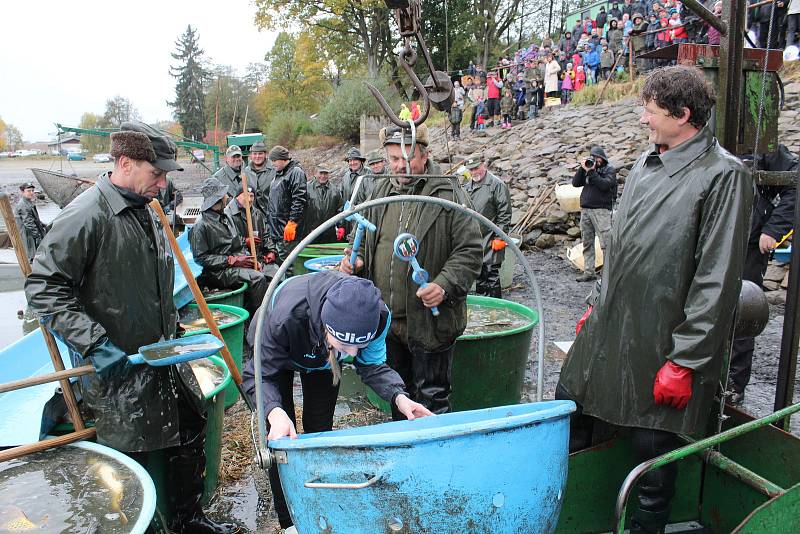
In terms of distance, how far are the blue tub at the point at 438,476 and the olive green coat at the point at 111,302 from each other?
114 centimetres

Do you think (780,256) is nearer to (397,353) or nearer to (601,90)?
(397,353)

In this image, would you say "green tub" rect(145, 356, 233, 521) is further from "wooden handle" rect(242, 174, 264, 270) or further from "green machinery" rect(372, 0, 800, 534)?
"wooden handle" rect(242, 174, 264, 270)

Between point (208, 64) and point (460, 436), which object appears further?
point (208, 64)

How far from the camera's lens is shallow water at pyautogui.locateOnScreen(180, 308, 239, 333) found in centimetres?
473

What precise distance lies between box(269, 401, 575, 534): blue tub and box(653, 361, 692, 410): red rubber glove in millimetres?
604

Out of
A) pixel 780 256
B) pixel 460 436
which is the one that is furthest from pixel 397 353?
pixel 780 256

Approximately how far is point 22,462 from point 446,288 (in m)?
2.00

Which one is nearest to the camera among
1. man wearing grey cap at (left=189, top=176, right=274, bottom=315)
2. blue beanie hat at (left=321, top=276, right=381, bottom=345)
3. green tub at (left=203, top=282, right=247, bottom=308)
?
blue beanie hat at (left=321, top=276, right=381, bottom=345)

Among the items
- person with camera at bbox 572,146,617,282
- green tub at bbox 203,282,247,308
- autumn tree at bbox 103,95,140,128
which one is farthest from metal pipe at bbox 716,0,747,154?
autumn tree at bbox 103,95,140,128

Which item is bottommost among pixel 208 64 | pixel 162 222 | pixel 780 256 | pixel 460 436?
pixel 780 256

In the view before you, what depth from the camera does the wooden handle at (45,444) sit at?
2.34 metres

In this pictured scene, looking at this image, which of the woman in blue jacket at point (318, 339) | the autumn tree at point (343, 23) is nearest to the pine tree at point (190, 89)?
the autumn tree at point (343, 23)

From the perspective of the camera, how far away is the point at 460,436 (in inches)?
63.7

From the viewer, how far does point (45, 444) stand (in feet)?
8.05
